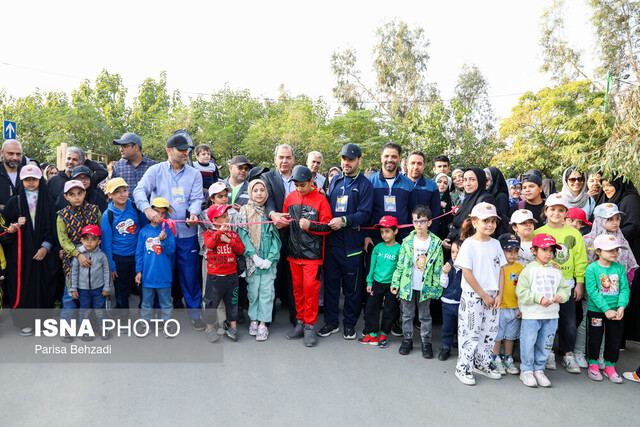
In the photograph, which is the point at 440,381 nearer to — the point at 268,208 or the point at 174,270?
the point at 268,208

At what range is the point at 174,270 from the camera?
16.6ft

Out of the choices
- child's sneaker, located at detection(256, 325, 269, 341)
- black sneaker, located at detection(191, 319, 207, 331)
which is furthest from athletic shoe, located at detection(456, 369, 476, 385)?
black sneaker, located at detection(191, 319, 207, 331)

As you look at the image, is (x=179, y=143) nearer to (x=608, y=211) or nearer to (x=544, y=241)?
(x=544, y=241)

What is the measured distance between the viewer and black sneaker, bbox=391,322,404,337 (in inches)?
199

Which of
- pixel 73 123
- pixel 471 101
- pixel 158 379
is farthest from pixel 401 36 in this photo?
pixel 158 379

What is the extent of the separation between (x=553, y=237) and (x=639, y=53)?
2718cm

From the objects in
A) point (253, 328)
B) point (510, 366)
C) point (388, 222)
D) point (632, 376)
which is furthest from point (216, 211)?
point (632, 376)

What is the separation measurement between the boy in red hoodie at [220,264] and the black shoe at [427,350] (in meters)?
2.14

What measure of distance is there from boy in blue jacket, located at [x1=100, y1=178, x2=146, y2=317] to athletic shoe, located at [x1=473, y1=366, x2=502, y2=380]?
160 inches

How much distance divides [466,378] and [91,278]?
4.11 meters

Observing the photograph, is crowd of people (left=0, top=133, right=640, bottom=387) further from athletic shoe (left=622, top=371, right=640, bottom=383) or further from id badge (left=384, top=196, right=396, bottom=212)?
athletic shoe (left=622, top=371, right=640, bottom=383)

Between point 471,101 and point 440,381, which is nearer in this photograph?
point 440,381

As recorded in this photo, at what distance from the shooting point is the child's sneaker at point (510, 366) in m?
4.02

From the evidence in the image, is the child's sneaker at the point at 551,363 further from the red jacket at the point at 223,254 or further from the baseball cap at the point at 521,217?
the red jacket at the point at 223,254
